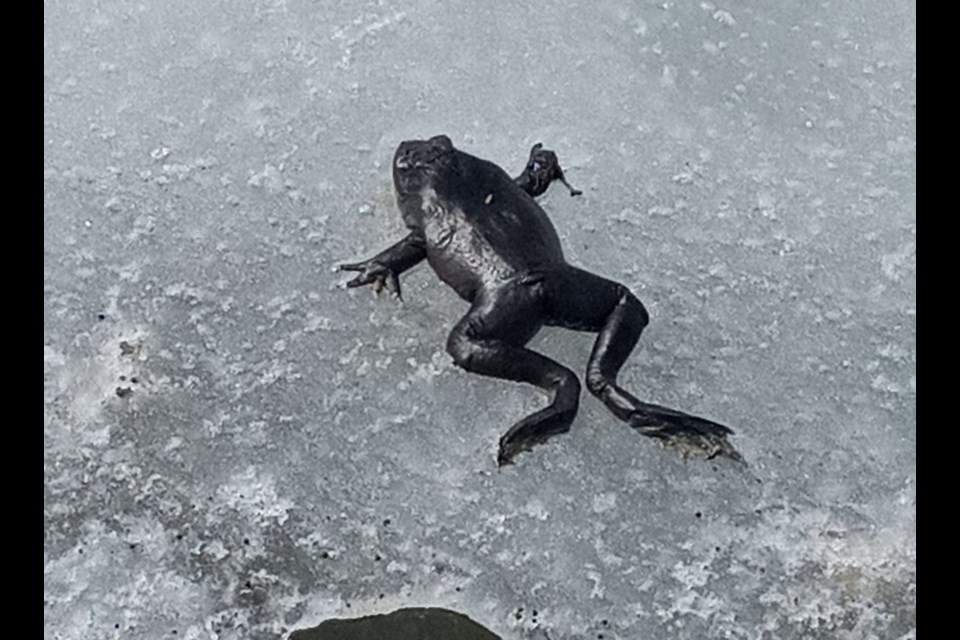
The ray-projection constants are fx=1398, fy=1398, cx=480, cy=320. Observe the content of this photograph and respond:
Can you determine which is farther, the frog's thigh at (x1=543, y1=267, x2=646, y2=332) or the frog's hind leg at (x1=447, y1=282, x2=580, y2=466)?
the frog's thigh at (x1=543, y1=267, x2=646, y2=332)

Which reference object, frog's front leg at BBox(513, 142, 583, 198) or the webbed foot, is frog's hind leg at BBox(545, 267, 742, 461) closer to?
the webbed foot

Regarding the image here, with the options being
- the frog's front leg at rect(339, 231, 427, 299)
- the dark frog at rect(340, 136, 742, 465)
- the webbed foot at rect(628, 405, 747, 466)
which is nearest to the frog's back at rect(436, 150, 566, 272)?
the dark frog at rect(340, 136, 742, 465)

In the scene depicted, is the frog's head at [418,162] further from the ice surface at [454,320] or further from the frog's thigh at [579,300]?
the frog's thigh at [579,300]

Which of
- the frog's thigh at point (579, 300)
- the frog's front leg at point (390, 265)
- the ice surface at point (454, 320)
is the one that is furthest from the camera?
the frog's front leg at point (390, 265)

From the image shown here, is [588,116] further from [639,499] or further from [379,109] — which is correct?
[639,499]

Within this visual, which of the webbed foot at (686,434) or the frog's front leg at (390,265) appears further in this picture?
the frog's front leg at (390,265)

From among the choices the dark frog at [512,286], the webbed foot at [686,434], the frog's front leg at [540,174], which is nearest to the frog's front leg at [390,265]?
the dark frog at [512,286]
